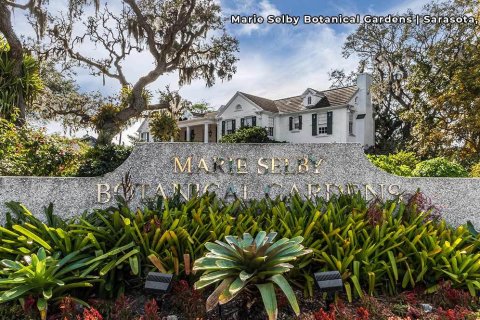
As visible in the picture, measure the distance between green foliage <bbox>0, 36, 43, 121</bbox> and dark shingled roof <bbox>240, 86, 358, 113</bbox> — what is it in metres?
18.8

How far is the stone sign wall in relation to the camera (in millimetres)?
5258

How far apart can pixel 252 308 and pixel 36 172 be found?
5436mm

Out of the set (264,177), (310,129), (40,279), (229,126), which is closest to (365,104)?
(310,129)

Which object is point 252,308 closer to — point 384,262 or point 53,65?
point 384,262

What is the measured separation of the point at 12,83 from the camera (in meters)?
9.80

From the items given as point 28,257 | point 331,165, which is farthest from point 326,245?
point 28,257

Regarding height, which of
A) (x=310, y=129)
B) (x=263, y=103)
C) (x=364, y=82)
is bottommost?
(x=310, y=129)

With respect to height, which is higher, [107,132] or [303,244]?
[107,132]

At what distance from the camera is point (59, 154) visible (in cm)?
730

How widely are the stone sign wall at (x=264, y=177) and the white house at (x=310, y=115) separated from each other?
19627mm

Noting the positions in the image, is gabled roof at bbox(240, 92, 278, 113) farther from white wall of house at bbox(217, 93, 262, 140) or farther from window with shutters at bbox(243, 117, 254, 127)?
window with shutters at bbox(243, 117, 254, 127)

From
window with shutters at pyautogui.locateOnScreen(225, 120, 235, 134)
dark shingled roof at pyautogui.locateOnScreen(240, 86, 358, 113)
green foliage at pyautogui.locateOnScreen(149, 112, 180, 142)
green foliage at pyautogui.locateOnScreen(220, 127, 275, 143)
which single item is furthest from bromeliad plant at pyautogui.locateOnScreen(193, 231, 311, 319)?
window with shutters at pyautogui.locateOnScreen(225, 120, 235, 134)

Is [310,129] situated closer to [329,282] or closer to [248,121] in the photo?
[248,121]

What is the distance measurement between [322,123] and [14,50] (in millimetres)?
19570
